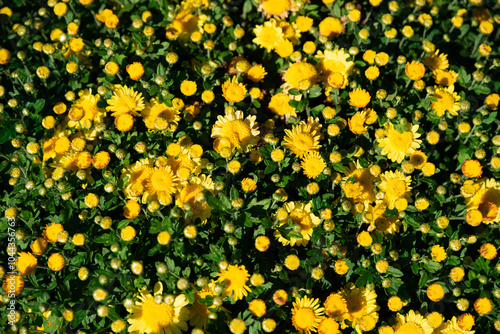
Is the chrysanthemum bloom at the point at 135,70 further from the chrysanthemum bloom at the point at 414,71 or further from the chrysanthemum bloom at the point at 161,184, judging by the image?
the chrysanthemum bloom at the point at 414,71

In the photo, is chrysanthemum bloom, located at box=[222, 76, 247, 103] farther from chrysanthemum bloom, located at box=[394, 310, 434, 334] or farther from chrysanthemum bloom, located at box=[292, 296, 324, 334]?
chrysanthemum bloom, located at box=[394, 310, 434, 334]

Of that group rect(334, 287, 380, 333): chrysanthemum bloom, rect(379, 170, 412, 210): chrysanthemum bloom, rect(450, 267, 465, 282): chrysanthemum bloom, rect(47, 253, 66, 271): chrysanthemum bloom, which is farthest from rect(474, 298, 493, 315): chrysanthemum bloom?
rect(47, 253, 66, 271): chrysanthemum bloom

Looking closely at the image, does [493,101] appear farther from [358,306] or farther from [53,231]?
[53,231]

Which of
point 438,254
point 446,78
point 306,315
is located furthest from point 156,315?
point 446,78

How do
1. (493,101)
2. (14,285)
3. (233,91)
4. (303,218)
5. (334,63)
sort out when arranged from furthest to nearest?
(334,63) → (493,101) → (233,91) → (303,218) → (14,285)

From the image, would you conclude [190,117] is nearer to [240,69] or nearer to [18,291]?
[240,69]
